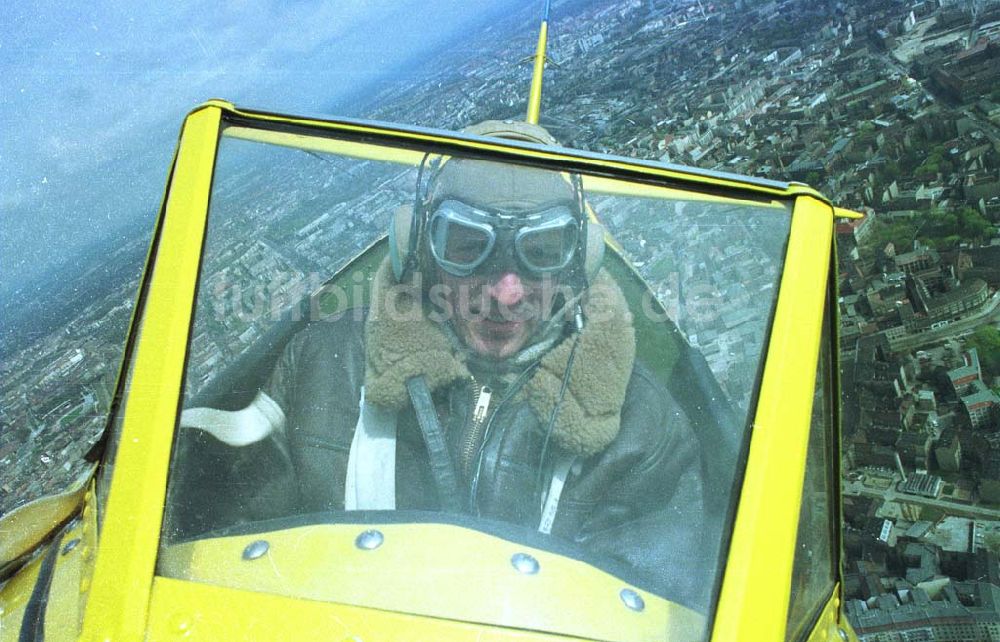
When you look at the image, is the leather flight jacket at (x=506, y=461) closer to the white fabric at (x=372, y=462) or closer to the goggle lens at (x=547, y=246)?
the white fabric at (x=372, y=462)

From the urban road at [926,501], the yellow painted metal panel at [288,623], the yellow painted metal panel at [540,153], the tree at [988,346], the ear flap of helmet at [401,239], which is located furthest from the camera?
the tree at [988,346]

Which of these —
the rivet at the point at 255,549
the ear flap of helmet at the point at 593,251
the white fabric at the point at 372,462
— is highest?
the ear flap of helmet at the point at 593,251

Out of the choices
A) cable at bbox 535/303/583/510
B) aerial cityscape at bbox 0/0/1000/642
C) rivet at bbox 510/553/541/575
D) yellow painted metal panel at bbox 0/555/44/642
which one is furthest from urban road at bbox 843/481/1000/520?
yellow painted metal panel at bbox 0/555/44/642

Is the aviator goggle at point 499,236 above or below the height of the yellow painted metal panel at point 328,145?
below

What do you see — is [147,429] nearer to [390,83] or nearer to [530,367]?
[530,367]

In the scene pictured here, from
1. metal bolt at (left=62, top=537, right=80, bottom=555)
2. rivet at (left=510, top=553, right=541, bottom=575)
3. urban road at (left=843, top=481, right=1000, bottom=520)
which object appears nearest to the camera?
rivet at (left=510, top=553, right=541, bottom=575)

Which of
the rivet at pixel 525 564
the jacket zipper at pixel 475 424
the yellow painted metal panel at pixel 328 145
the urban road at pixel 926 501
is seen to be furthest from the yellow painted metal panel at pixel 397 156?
the urban road at pixel 926 501

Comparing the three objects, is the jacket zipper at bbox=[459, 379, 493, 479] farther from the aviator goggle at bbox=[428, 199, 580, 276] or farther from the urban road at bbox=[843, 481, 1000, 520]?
the urban road at bbox=[843, 481, 1000, 520]
